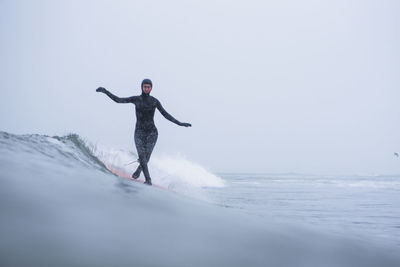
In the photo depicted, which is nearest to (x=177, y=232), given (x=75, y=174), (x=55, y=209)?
(x=55, y=209)


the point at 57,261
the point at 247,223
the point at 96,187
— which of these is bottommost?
the point at 57,261

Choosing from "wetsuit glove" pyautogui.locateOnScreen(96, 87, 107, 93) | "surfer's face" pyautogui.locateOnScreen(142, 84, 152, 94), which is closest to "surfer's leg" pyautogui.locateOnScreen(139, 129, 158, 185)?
"surfer's face" pyautogui.locateOnScreen(142, 84, 152, 94)

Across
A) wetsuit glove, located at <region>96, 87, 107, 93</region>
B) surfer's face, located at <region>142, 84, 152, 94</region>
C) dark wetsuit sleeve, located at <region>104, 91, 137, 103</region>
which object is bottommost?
dark wetsuit sleeve, located at <region>104, 91, 137, 103</region>

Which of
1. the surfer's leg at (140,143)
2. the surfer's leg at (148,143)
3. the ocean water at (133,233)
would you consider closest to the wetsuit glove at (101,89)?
the surfer's leg at (140,143)

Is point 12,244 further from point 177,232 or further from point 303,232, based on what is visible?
point 303,232

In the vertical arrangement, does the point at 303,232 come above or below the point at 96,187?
below

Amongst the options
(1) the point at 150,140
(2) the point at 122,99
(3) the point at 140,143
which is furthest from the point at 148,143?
(2) the point at 122,99

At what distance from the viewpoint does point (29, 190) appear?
7.13 ft

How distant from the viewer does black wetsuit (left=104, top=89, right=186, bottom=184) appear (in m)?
7.48

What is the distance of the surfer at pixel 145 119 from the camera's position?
7457 mm

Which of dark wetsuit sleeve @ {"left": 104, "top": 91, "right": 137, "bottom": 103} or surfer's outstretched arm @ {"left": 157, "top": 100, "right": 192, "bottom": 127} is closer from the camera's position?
dark wetsuit sleeve @ {"left": 104, "top": 91, "right": 137, "bottom": 103}

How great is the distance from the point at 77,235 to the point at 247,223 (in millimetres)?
1224

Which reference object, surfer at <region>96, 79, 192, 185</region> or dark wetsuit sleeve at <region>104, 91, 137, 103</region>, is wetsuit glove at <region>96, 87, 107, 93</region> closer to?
surfer at <region>96, 79, 192, 185</region>

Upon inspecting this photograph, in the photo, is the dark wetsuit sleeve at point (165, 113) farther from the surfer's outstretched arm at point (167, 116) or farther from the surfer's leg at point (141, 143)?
the surfer's leg at point (141, 143)
